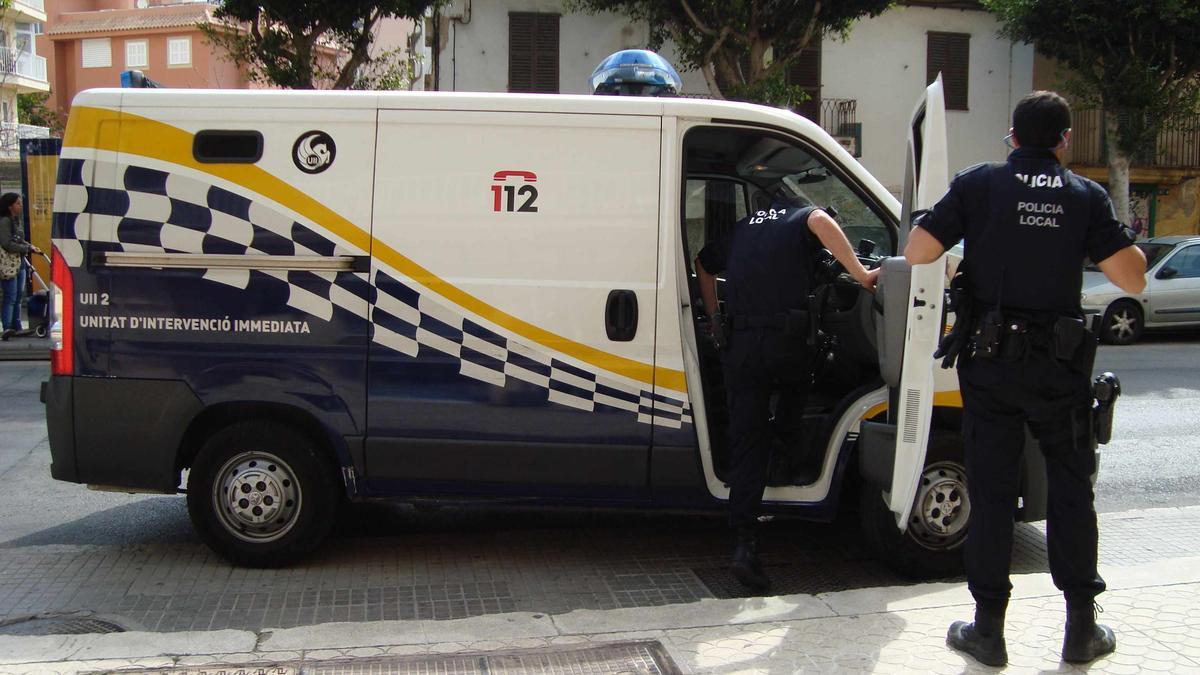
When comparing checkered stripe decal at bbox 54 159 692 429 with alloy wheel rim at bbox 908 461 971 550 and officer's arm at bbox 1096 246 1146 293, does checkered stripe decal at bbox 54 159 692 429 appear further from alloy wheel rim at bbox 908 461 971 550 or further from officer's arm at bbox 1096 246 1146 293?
officer's arm at bbox 1096 246 1146 293

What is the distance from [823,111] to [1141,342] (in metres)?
8.64

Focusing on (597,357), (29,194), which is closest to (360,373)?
(597,357)

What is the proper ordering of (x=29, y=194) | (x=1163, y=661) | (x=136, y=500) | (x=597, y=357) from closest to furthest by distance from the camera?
(x=1163, y=661) < (x=597, y=357) < (x=136, y=500) < (x=29, y=194)

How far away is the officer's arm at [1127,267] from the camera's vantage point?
336 centimetres

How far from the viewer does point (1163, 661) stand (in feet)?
11.3

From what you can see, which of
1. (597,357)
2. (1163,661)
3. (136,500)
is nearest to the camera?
(1163,661)

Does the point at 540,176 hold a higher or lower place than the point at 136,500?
higher

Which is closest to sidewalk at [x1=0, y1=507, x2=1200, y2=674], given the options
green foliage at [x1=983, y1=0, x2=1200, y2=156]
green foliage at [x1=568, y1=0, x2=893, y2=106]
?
green foliage at [x1=568, y1=0, x2=893, y2=106]

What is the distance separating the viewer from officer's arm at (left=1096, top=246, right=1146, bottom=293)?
3357 mm

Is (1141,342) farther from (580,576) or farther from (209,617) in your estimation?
(209,617)

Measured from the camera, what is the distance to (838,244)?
4.33m

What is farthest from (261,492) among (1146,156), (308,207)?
(1146,156)

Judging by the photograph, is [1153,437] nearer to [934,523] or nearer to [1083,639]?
[934,523]

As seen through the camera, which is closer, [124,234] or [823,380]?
[124,234]
